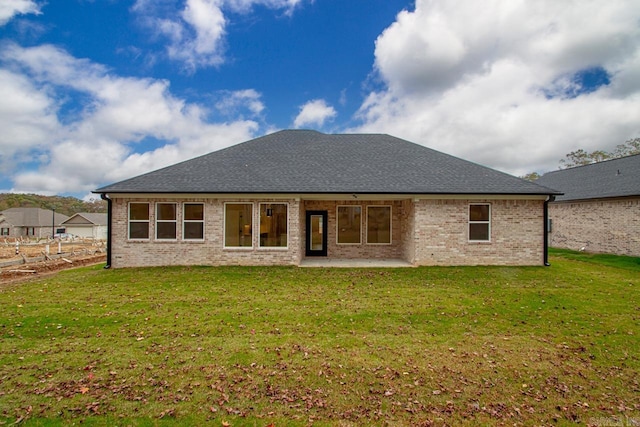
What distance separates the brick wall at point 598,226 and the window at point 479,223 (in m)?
9.94

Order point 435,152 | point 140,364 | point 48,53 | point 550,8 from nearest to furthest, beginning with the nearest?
point 140,364 → point 550,8 → point 48,53 → point 435,152

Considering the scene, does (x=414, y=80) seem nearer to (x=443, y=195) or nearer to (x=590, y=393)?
(x=443, y=195)

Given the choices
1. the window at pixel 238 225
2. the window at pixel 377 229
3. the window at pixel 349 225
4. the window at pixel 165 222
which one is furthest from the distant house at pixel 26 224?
the window at pixel 377 229

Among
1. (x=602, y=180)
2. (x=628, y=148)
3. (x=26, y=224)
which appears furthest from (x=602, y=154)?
(x=26, y=224)

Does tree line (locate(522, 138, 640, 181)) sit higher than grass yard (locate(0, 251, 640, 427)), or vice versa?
tree line (locate(522, 138, 640, 181))

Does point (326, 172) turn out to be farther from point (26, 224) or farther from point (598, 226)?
point (26, 224)

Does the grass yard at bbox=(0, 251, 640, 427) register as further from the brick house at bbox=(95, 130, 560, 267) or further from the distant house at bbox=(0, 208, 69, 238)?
the distant house at bbox=(0, 208, 69, 238)

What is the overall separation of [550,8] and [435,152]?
22.7 feet

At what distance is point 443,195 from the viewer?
11.9m

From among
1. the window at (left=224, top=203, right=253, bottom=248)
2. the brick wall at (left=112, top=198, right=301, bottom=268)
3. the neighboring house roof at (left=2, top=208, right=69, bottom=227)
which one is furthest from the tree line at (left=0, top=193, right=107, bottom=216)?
the window at (left=224, top=203, right=253, bottom=248)

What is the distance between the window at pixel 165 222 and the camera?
40.2 ft

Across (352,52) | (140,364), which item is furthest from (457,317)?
(352,52)

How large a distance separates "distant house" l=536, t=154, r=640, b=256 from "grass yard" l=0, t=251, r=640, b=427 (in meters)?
10.0

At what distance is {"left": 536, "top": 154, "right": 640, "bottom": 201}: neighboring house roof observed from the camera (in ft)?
54.9
